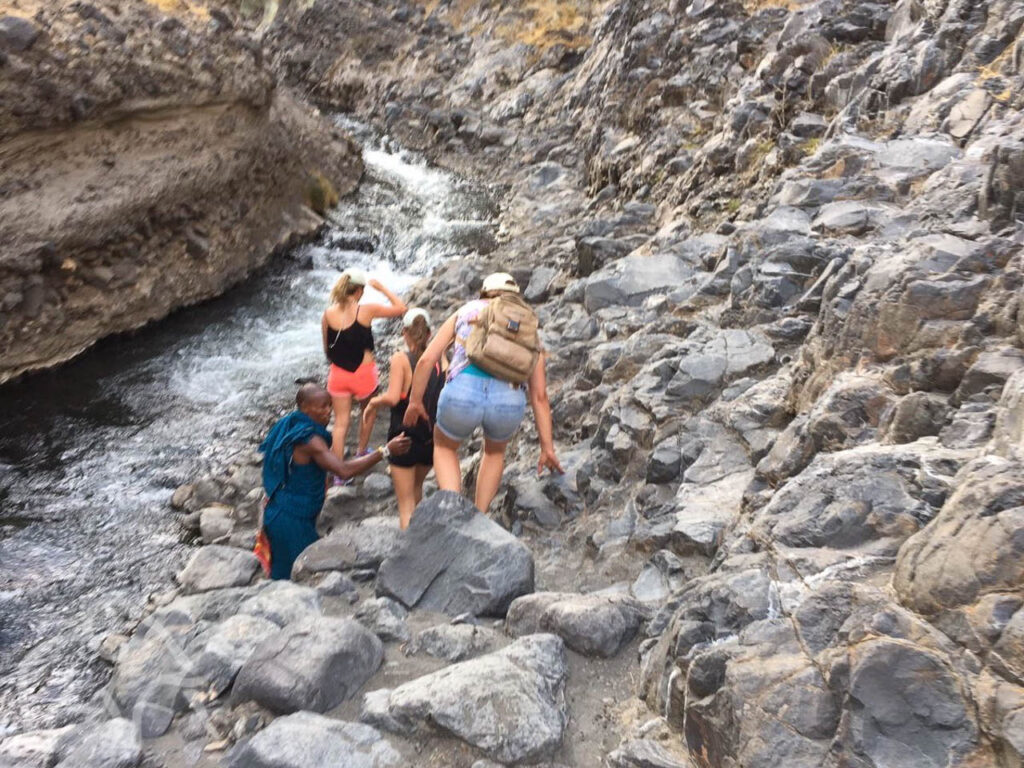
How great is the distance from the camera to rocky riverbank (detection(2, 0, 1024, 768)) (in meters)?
2.52

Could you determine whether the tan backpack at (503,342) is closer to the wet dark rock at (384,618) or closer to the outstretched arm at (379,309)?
the wet dark rock at (384,618)

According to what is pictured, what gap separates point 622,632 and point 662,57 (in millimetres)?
15948

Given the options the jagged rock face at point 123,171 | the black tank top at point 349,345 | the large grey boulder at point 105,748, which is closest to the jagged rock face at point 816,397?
the black tank top at point 349,345

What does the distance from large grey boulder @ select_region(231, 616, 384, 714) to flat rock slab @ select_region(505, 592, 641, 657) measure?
74 cm

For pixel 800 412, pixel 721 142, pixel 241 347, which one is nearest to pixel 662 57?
pixel 721 142

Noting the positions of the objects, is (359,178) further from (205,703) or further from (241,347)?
(205,703)

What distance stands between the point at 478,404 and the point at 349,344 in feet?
8.09

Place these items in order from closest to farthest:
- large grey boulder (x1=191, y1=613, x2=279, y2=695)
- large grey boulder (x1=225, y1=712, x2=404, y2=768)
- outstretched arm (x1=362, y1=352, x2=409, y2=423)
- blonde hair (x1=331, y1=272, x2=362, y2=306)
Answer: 1. large grey boulder (x1=225, y1=712, x2=404, y2=768)
2. large grey boulder (x1=191, y1=613, x2=279, y2=695)
3. outstretched arm (x1=362, y1=352, x2=409, y2=423)
4. blonde hair (x1=331, y1=272, x2=362, y2=306)

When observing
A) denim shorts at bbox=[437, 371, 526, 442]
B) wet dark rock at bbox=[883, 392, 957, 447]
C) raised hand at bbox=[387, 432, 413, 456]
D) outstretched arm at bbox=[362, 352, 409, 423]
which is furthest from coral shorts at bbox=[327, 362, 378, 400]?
wet dark rock at bbox=[883, 392, 957, 447]

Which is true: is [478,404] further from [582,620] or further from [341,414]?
[341,414]

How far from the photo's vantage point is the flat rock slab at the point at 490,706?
3.19 metres

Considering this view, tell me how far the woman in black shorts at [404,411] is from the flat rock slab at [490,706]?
7.18ft

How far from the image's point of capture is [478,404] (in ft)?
16.1

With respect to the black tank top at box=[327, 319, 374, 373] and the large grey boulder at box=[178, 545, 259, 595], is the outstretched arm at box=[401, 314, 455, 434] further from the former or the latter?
the black tank top at box=[327, 319, 374, 373]
